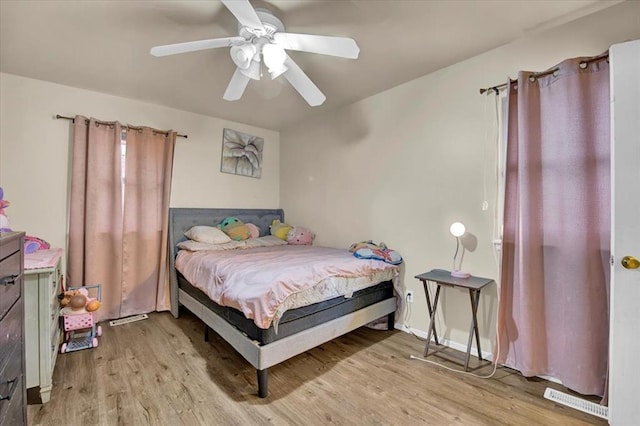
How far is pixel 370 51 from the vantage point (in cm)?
233

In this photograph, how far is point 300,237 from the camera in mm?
3830

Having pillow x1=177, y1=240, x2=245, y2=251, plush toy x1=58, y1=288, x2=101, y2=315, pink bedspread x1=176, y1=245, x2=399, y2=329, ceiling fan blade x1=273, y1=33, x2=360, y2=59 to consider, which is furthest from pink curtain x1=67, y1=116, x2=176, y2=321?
ceiling fan blade x1=273, y1=33, x2=360, y2=59

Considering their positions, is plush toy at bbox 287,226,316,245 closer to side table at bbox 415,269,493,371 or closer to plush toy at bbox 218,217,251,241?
plush toy at bbox 218,217,251,241

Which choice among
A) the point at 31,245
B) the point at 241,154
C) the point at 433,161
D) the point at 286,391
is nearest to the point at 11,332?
the point at 286,391

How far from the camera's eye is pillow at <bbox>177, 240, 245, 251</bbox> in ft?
10.4

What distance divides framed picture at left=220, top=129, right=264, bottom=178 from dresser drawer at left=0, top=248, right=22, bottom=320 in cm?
292

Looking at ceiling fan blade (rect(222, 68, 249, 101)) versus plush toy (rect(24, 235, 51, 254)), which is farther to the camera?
plush toy (rect(24, 235, 51, 254))

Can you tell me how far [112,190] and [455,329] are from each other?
367 centimetres

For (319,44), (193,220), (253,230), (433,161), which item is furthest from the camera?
(253,230)

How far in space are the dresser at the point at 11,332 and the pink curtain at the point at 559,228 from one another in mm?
2668

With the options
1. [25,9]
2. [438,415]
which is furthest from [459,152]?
[25,9]

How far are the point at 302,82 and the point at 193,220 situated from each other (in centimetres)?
232

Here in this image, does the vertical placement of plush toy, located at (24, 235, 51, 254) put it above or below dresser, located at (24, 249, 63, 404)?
above

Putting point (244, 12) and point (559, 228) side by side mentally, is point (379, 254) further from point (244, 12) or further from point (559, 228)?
point (244, 12)
